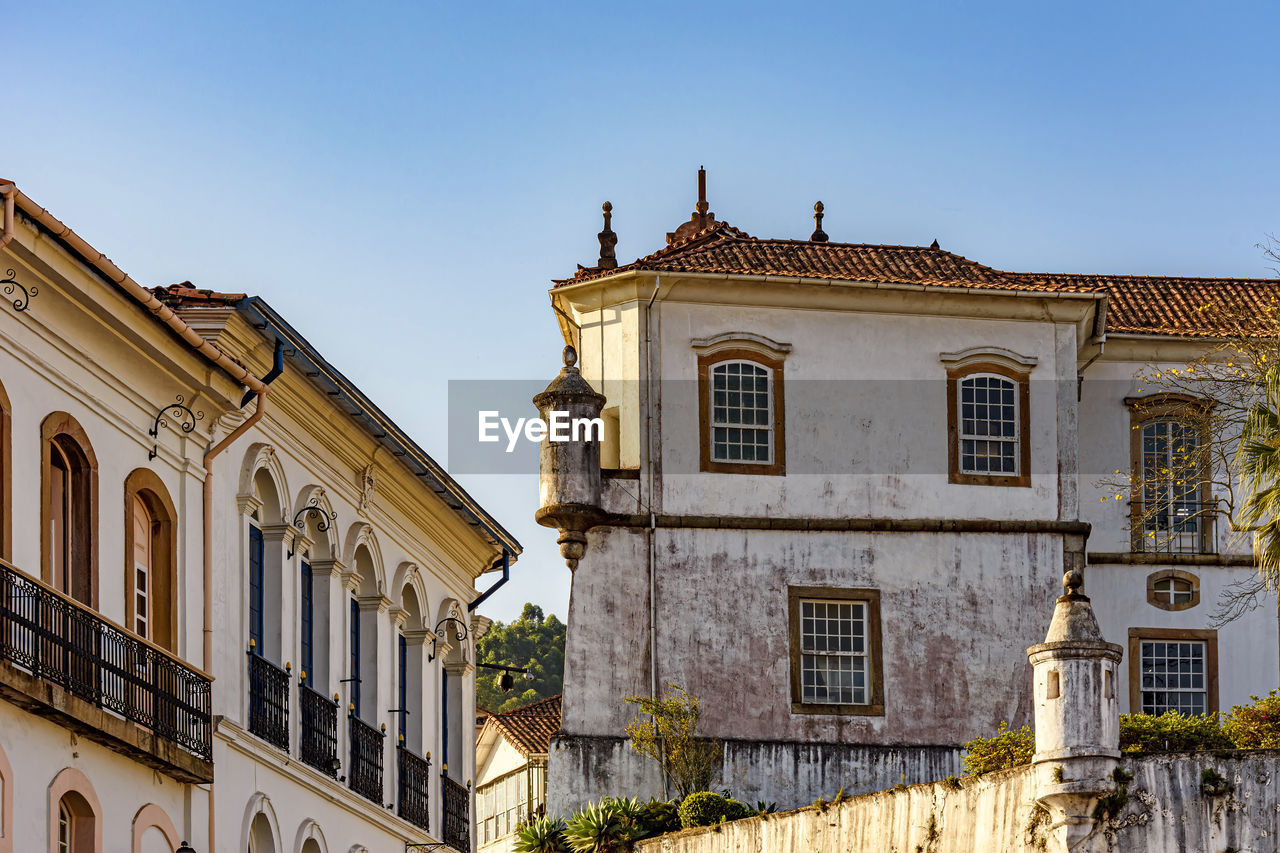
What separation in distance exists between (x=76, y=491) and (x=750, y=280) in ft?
62.7

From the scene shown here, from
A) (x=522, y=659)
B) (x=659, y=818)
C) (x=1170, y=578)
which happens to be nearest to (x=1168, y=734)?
(x=659, y=818)

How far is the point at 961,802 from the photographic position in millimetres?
25125

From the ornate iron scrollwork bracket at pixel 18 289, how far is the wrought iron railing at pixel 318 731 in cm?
747

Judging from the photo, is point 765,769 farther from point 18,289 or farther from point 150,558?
point 18,289

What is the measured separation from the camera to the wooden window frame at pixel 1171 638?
3897 cm

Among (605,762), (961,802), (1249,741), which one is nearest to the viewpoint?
(961,802)

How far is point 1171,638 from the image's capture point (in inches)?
1550

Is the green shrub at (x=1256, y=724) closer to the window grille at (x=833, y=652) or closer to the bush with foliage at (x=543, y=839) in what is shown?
the window grille at (x=833, y=652)

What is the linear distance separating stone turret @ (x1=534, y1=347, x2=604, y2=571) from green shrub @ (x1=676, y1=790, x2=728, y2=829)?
5162 millimetres

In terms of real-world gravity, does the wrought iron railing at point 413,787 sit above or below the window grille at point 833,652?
below

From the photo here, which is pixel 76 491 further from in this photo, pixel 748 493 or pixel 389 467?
pixel 748 493

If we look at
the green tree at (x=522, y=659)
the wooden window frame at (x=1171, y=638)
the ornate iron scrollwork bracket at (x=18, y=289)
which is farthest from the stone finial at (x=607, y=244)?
the green tree at (x=522, y=659)

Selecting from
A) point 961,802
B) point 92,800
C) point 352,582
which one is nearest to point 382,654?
point 352,582

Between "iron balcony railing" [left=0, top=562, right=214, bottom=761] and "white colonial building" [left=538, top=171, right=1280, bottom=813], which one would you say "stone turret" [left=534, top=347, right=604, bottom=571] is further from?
"iron balcony railing" [left=0, top=562, right=214, bottom=761]
